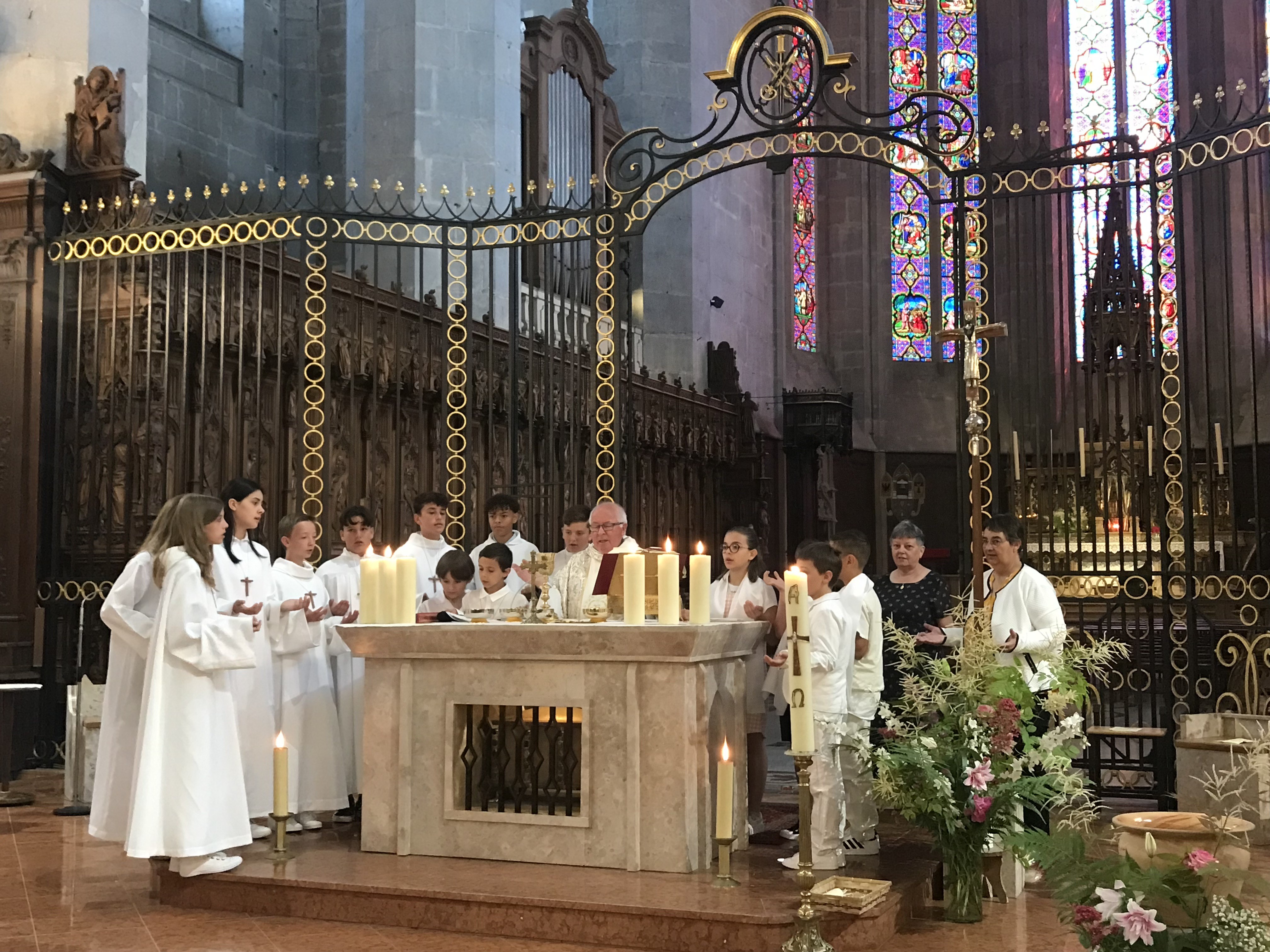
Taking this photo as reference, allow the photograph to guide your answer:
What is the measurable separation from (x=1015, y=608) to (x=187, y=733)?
3.57 metres

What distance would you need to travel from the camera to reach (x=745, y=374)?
733 inches

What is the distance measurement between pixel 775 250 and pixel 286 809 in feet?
50.8

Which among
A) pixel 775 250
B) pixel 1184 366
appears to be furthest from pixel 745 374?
pixel 1184 366

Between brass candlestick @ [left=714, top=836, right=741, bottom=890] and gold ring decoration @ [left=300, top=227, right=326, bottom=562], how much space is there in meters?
3.94

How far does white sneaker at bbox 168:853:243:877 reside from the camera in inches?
221

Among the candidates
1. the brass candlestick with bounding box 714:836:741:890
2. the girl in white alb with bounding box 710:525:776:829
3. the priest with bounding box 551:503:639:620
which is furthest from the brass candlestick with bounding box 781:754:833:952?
the priest with bounding box 551:503:639:620

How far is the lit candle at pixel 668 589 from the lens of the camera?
5.66 m

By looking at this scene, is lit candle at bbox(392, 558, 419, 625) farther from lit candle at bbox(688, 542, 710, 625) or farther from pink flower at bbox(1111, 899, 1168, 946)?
pink flower at bbox(1111, 899, 1168, 946)

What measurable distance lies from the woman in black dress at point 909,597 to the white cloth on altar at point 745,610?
57 centimetres

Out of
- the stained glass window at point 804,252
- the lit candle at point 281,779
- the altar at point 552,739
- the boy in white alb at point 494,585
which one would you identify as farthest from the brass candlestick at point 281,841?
the stained glass window at point 804,252

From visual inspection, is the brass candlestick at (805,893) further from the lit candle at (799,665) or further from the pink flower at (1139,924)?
the pink flower at (1139,924)

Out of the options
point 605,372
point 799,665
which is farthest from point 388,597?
point 605,372

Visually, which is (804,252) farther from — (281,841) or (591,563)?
(281,841)

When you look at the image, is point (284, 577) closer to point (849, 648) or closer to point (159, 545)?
point (159, 545)
